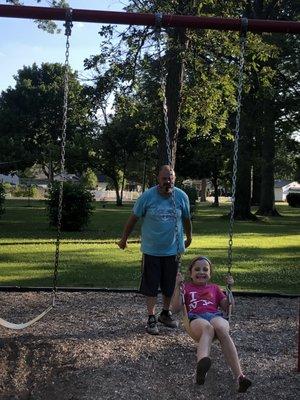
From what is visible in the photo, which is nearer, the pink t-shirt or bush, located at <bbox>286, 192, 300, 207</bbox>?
the pink t-shirt

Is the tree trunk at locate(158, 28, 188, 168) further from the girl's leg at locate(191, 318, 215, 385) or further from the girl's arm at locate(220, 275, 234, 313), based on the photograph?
the girl's leg at locate(191, 318, 215, 385)

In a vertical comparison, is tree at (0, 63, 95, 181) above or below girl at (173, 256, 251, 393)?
above

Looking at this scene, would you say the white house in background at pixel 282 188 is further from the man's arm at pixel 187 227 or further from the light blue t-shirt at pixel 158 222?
the light blue t-shirt at pixel 158 222

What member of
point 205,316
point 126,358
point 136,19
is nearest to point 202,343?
point 205,316

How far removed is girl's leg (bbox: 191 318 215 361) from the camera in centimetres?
423

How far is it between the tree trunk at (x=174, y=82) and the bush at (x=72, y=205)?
28.5ft

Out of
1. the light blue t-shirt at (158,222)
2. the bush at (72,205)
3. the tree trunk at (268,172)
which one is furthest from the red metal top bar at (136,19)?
the tree trunk at (268,172)

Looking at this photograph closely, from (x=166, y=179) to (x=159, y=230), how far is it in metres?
0.53

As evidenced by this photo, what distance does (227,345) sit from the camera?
4367 mm

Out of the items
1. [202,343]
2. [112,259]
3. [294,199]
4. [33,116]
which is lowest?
[112,259]

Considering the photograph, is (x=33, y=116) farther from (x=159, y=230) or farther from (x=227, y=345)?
(x=227, y=345)

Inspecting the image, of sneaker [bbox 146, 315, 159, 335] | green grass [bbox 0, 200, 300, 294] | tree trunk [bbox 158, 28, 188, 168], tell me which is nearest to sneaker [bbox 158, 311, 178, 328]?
sneaker [bbox 146, 315, 159, 335]

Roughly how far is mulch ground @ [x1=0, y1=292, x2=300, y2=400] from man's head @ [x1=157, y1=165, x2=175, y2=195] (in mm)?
1512

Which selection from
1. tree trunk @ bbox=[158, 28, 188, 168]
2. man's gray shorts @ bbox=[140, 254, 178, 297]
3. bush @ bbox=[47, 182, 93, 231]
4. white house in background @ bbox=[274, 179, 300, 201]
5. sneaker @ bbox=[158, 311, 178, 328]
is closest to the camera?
man's gray shorts @ bbox=[140, 254, 178, 297]
